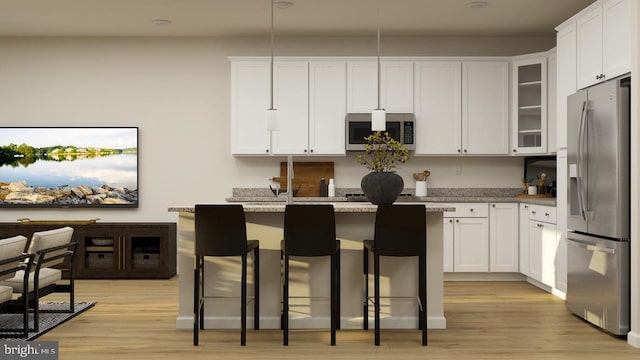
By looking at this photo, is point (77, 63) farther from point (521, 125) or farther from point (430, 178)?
point (521, 125)

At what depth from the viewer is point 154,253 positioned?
23.2ft

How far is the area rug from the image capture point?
15.2 ft

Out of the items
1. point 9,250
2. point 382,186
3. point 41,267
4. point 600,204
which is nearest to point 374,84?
point 382,186

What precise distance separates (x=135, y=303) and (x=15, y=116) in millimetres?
3315

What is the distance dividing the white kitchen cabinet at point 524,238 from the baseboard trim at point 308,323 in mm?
2231

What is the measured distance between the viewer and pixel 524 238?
22.1 ft

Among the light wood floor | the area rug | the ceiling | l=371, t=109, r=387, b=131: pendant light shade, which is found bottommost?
the light wood floor

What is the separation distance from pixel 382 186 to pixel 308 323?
1.20 meters

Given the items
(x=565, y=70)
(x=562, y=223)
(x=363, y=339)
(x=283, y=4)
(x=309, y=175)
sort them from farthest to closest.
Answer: (x=309, y=175) < (x=283, y=4) < (x=562, y=223) < (x=565, y=70) < (x=363, y=339)

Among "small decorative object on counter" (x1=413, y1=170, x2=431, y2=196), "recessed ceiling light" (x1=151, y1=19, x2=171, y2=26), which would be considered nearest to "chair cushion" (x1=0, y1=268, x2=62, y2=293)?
"recessed ceiling light" (x1=151, y1=19, x2=171, y2=26)

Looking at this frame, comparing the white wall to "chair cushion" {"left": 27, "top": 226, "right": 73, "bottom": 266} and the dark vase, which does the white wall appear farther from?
the dark vase

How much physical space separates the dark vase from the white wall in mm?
2662

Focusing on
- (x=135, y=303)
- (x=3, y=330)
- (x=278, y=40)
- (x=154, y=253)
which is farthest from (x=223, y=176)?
(x=3, y=330)

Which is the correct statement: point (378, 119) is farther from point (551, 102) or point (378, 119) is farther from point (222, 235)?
point (551, 102)
